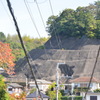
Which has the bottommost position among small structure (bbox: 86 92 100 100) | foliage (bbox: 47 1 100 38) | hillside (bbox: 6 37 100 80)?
small structure (bbox: 86 92 100 100)

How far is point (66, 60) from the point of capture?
8906 cm

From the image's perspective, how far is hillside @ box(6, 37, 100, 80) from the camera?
80438 millimetres

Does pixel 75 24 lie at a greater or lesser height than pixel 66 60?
greater

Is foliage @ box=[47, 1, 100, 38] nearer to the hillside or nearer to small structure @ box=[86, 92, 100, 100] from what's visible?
the hillside

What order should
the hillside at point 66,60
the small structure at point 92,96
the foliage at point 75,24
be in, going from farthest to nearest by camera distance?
the foliage at point 75,24 < the hillside at point 66,60 < the small structure at point 92,96

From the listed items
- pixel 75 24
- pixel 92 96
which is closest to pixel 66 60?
pixel 75 24

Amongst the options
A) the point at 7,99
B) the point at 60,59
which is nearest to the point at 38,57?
the point at 60,59

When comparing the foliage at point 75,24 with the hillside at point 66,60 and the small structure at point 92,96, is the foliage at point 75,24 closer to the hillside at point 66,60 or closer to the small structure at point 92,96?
the hillside at point 66,60

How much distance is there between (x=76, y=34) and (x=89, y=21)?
422cm

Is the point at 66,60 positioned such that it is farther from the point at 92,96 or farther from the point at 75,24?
the point at 92,96

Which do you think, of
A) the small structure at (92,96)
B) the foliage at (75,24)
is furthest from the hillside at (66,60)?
the small structure at (92,96)

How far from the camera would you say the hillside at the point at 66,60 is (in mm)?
80438

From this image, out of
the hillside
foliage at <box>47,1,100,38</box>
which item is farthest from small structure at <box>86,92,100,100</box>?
foliage at <box>47,1,100,38</box>

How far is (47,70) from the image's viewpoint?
8231cm
